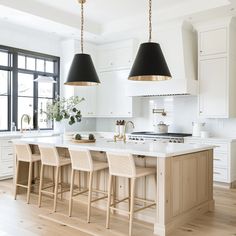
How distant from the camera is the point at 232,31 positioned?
571cm

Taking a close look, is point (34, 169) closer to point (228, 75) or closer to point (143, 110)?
point (143, 110)

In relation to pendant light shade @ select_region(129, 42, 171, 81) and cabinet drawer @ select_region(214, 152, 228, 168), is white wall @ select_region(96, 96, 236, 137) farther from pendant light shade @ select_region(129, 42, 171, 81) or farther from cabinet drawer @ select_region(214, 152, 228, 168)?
pendant light shade @ select_region(129, 42, 171, 81)

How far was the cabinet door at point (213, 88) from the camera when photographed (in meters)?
5.67

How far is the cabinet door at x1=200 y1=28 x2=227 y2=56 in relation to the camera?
566cm

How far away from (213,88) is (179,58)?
912 millimetres

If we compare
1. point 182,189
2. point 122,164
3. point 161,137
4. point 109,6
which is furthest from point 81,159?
point 109,6

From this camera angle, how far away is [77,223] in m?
3.64

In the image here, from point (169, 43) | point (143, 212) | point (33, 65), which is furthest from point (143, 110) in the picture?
point (143, 212)

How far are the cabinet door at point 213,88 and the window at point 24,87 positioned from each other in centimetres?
334

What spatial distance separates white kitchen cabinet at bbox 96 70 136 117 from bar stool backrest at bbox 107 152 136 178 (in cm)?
360

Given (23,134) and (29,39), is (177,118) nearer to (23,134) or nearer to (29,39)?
(23,134)

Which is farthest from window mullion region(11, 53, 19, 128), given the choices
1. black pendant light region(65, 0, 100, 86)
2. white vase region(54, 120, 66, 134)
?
black pendant light region(65, 0, 100, 86)

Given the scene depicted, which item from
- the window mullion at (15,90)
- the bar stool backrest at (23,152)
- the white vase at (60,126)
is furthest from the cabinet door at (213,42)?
the window mullion at (15,90)

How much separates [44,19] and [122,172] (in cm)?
366
